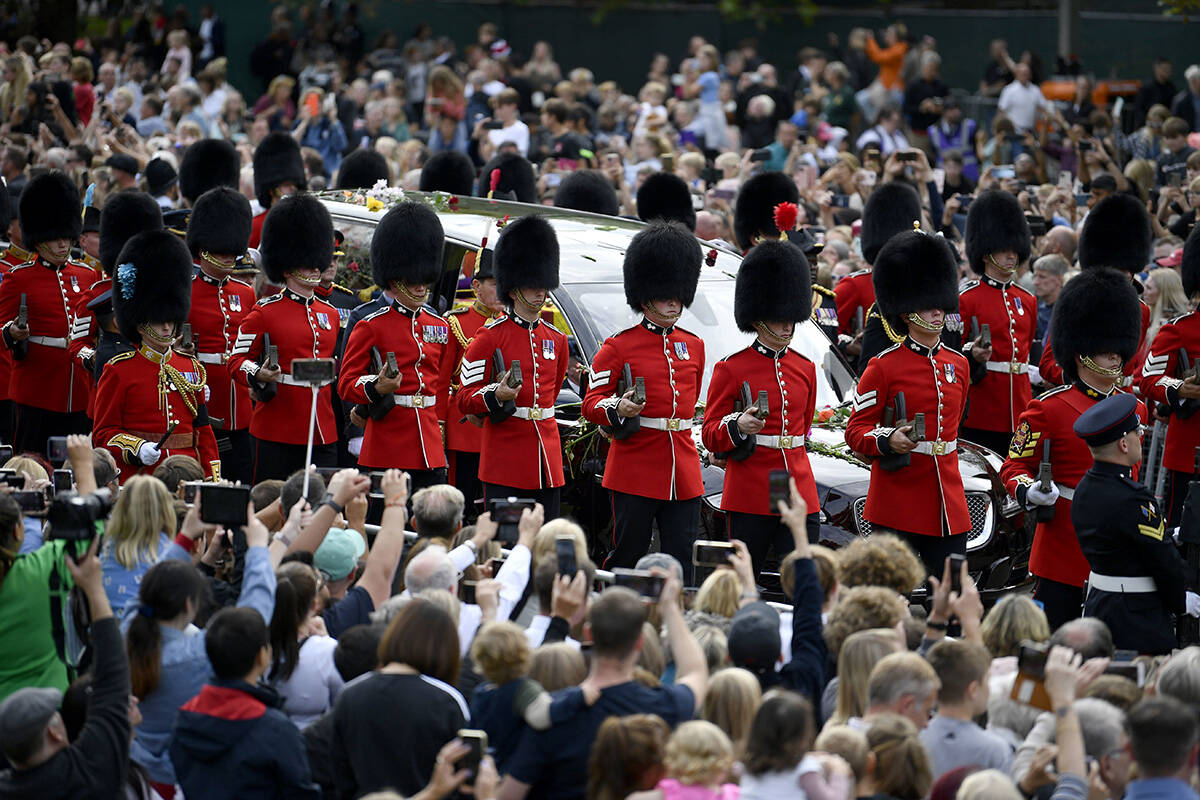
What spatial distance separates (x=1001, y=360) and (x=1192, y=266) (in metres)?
1.03

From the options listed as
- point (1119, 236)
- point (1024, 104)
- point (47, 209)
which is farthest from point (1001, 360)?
point (1024, 104)

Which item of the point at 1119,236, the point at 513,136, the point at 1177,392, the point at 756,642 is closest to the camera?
the point at 756,642

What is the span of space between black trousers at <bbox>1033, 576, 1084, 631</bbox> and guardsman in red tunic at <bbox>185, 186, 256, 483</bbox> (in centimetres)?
387

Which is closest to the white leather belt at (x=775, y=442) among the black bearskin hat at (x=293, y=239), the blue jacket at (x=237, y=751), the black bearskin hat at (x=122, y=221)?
the black bearskin hat at (x=293, y=239)

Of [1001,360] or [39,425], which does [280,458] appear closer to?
[39,425]

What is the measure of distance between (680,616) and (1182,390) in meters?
4.15

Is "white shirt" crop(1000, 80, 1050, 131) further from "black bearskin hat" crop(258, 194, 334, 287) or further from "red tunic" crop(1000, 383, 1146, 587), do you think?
"red tunic" crop(1000, 383, 1146, 587)

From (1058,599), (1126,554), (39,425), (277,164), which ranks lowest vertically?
(39,425)

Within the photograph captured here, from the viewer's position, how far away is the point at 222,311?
8.98 meters

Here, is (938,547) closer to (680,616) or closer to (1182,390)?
(1182,390)

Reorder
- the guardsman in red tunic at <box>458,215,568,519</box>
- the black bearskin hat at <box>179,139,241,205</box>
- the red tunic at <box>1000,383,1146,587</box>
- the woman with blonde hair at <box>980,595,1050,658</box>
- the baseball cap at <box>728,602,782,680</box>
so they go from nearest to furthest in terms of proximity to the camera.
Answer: the baseball cap at <box>728,602,782,680</box>, the woman with blonde hair at <box>980,595,1050,658</box>, the red tunic at <box>1000,383,1146,587</box>, the guardsman in red tunic at <box>458,215,568,519</box>, the black bearskin hat at <box>179,139,241,205</box>

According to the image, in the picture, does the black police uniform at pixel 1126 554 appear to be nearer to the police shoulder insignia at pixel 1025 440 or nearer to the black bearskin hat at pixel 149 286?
the police shoulder insignia at pixel 1025 440

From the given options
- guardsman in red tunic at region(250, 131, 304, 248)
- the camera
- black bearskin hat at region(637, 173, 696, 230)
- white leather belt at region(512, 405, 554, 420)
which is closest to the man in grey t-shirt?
the camera

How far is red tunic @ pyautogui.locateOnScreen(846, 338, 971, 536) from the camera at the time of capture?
739 centimetres
